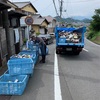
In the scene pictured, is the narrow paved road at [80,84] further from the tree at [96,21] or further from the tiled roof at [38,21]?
the tree at [96,21]

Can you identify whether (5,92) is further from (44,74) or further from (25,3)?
(25,3)

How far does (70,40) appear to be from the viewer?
13164mm

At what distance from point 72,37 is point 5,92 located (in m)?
8.25

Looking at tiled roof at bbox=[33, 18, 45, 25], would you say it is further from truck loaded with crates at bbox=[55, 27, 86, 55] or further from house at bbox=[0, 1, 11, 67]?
house at bbox=[0, 1, 11, 67]

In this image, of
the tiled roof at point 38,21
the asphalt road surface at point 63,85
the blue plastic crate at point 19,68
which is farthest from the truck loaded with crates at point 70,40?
the tiled roof at point 38,21

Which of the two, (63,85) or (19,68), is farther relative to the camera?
(19,68)

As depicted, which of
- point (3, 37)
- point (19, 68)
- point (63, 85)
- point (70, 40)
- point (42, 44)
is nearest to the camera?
point (63, 85)

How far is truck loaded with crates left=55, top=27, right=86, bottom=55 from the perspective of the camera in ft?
42.6

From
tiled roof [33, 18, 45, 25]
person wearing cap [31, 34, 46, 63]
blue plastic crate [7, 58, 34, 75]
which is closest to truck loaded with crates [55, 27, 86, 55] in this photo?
person wearing cap [31, 34, 46, 63]

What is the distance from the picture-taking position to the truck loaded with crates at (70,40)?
42.6ft

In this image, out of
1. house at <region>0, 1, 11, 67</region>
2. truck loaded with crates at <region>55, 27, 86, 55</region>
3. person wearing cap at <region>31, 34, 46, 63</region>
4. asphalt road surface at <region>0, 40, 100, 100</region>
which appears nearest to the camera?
asphalt road surface at <region>0, 40, 100, 100</region>

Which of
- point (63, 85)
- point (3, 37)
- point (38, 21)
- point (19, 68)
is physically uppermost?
point (38, 21)

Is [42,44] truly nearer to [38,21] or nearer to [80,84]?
[80,84]

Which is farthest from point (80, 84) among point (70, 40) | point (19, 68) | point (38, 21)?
point (38, 21)
